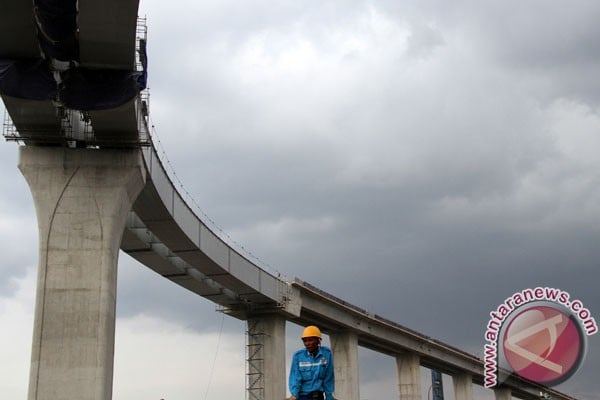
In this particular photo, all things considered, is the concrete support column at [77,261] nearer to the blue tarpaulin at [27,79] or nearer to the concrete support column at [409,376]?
the blue tarpaulin at [27,79]

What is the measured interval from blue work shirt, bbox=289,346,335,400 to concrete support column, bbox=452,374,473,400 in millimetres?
90717

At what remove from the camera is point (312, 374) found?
10.9 meters

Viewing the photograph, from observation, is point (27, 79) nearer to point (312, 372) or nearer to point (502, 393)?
point (312, 372)

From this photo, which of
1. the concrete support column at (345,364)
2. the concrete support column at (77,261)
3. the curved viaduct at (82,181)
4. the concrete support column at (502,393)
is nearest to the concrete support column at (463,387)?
the concrete support column at (502,393)

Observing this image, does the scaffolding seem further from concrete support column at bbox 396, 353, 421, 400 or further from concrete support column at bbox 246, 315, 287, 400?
concrete support column at bbox 396, 353, 421, 400

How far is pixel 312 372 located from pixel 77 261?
22.7 m

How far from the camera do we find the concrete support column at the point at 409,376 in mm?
77938

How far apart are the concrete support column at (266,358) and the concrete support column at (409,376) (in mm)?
24932

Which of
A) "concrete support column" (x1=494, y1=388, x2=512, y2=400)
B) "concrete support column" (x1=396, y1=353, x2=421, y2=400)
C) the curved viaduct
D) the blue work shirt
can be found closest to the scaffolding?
the curved viaduct

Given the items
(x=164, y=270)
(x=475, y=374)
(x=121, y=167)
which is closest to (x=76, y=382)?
(x=121, y=167)

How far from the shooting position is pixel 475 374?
99.1 m

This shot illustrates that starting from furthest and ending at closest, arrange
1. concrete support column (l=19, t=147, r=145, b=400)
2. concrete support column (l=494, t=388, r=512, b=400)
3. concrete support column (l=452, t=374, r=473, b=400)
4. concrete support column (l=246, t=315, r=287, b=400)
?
1. concrete support column (l=494, t=388, r=512, b=400)
2. concrete support column (l=452, t=374, r=473, b=400)
3. concrete support column (l=246, t=315, r=287, b=400)
4. concrete support column (l=19, t=147, r=145, b=400)

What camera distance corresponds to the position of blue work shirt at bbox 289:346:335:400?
10844 millimetres

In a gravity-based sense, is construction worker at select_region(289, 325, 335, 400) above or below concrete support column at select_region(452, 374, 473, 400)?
below
